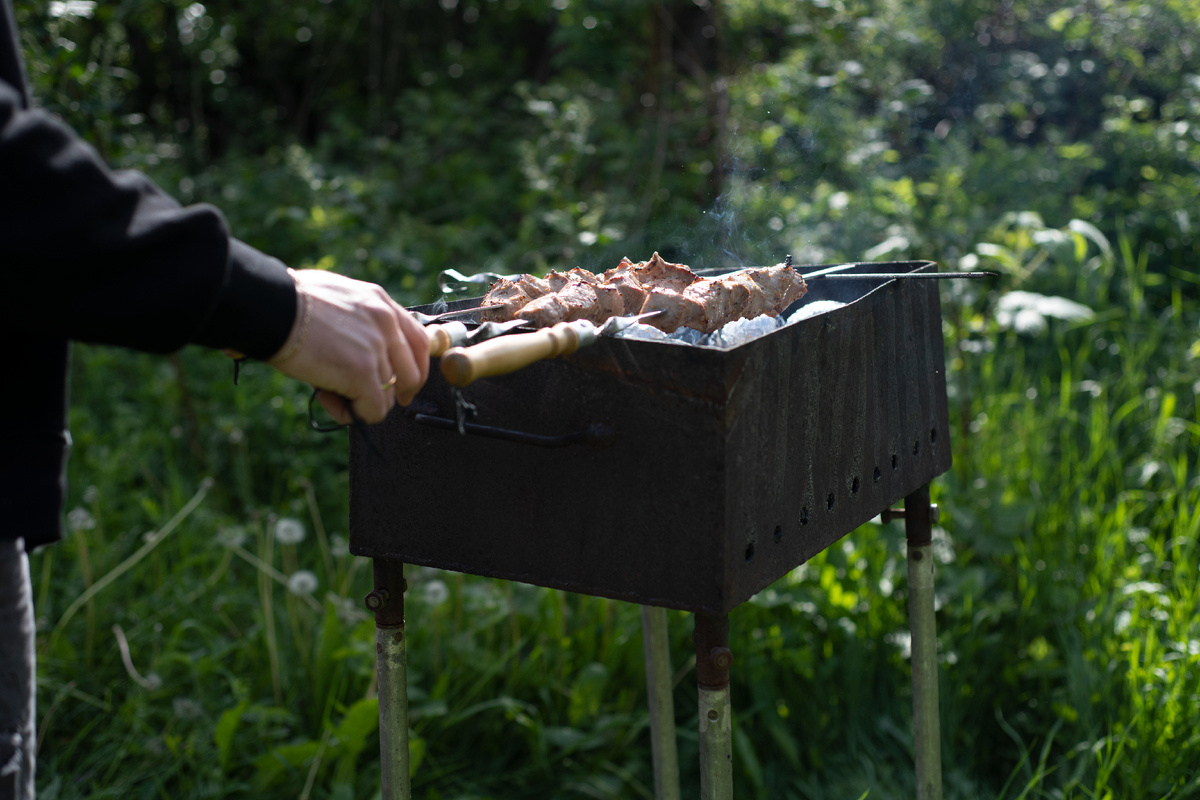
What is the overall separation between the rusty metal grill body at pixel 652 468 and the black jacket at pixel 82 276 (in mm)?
445

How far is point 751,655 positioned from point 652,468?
1481mm

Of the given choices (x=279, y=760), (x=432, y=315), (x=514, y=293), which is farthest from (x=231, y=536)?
(x=514, y=293)

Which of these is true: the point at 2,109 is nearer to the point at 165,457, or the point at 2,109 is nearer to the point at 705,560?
the point at 705,560

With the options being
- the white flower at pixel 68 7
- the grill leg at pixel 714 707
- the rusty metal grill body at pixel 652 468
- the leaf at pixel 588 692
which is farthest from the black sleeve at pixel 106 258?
the white flower at pixel 68 7

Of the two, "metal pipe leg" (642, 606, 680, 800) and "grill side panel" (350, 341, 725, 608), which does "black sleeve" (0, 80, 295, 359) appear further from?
"metal pipe leg" (642, 606, 680, 800)

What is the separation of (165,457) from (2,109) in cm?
301

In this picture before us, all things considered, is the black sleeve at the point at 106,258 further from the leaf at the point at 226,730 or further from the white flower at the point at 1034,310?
the white flower at the point at 1034,310

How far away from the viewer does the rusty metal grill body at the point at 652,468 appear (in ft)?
4.50

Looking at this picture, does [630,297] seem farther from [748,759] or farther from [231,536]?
[231,536]

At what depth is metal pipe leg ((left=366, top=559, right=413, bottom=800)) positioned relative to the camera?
1.71m

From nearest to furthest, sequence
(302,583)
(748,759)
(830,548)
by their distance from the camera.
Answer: (748,759)
(302,583)
(830,548)

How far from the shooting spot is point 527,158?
3.85 meters

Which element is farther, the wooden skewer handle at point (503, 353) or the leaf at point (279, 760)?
the leaf at point (279, 760)

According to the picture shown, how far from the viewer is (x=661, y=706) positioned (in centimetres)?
220
